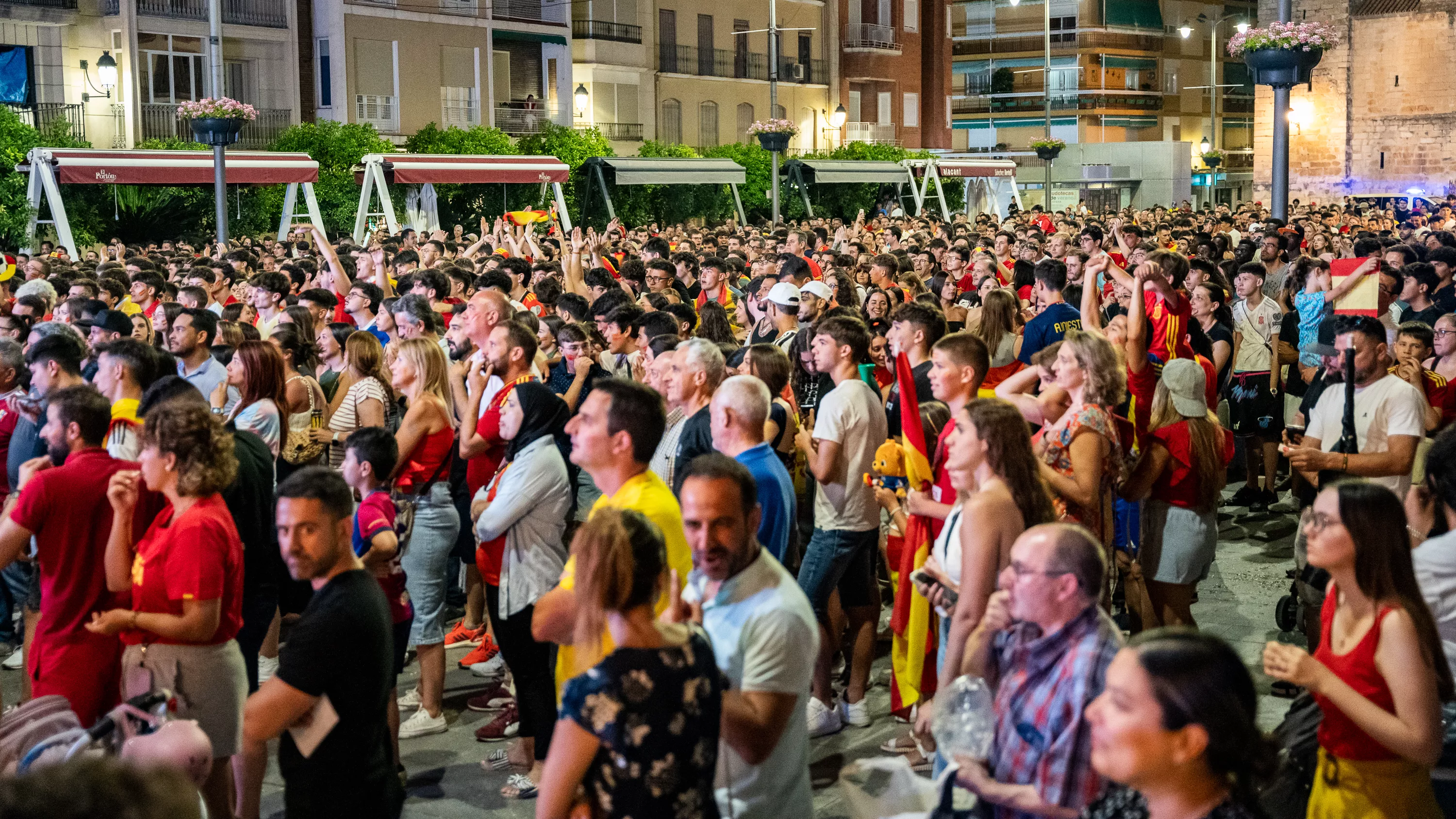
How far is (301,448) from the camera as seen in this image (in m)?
6.63

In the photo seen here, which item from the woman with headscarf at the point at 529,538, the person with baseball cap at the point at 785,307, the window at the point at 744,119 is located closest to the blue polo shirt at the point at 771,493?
the woman with headscarf at the point at 529,538

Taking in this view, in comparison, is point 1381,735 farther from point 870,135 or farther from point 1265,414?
point 870,135

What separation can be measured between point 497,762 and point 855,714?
1.54 meters

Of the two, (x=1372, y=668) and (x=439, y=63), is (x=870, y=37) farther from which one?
(x=1372, y=668)

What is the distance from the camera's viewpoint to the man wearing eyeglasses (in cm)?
315

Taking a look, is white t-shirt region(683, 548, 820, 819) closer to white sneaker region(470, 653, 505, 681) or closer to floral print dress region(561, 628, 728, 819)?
floral print dress region(561, 628, 728, 819)

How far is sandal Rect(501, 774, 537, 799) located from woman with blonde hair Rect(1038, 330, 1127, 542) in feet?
7.34

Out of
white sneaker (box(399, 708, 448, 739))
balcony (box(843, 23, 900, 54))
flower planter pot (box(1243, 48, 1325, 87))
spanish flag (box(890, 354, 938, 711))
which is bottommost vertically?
white sneaker (box(399, 708, 448, 739))

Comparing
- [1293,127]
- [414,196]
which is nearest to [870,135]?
→ [1293,127]

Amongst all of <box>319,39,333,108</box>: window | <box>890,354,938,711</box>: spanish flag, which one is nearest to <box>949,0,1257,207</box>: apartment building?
<box>319,39,333,108</box>: window

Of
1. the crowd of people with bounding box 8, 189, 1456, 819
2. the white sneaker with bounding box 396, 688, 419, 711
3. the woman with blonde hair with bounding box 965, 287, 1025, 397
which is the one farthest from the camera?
the woman with blonde hair with bounding box 965, 287, 1025, 397

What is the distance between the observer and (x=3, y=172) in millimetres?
22516

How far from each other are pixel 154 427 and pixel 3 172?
2083cm

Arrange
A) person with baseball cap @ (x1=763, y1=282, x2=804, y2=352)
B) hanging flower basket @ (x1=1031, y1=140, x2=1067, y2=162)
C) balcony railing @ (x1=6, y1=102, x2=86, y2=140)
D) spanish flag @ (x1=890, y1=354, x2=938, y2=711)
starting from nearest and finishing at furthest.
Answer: spanish flag @ (x1=890, y1=354, x2=938, y2=711) → person with baseball cap @ (x1=763, y1=282, x2=804, y2=352) → balcony railing @ (x1=6, y1=102, x2=86, y2=140) → hanging flower basket @ (x1=1031, y1=140, x2=1067, y2=162)
